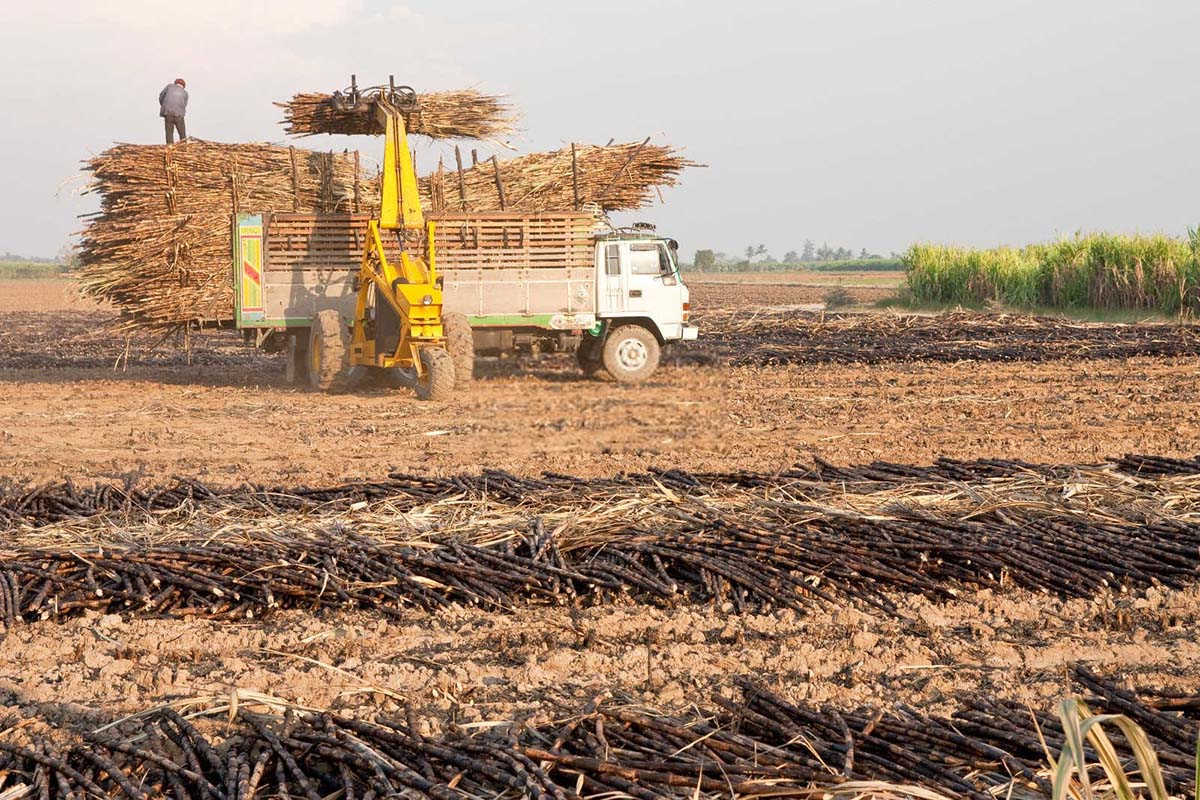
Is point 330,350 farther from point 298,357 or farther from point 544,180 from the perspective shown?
point 544,180

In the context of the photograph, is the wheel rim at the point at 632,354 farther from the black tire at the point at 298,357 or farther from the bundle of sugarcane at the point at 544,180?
the black tire at the point at 298,357

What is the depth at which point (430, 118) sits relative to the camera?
1580cm

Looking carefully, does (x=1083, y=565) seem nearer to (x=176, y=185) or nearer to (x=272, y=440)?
(x=272, y=440)

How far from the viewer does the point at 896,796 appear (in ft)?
12.2

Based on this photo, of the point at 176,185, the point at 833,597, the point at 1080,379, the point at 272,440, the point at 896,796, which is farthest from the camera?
the point at 1080,379

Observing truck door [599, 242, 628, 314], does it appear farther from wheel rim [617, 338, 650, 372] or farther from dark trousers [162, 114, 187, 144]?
dark trousers [162, 114, 187, 144]

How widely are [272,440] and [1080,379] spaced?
392 inches

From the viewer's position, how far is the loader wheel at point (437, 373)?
46.3 ft

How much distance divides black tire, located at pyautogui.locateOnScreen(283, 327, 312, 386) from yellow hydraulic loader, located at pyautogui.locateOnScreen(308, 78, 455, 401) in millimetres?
518

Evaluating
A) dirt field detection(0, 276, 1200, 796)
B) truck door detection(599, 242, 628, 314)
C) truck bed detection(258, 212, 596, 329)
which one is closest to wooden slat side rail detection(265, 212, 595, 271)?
truck bed detection(258, 212, 596, 329)

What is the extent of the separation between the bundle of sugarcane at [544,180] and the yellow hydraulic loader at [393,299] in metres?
1.15

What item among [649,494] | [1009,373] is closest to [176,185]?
[649,494]

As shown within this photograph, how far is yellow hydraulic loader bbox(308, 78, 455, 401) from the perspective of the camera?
44.8 feet

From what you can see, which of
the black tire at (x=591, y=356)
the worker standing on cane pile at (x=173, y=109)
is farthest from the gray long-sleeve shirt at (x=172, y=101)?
the black tire at (x=591, y=356)
